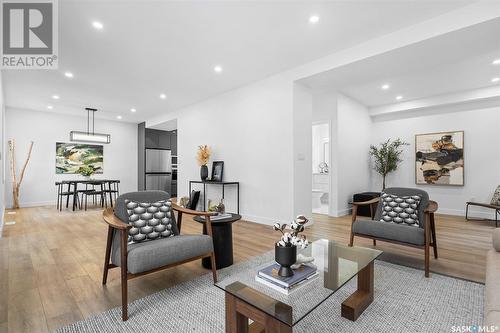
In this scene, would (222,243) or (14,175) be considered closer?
(222,243)

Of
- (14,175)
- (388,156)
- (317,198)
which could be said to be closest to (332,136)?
(388,156)

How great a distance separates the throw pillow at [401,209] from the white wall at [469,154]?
3.82 meters

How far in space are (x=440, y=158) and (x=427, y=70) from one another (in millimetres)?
2430

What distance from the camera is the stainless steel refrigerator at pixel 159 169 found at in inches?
341

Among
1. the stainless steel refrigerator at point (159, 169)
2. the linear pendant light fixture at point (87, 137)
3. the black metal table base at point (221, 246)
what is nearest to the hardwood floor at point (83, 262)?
the black metal table base at point (221, 246)

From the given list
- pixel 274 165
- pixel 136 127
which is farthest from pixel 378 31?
pixel 136 127

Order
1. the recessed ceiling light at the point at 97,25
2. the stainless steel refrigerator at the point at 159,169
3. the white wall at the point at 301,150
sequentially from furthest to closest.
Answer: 1. the stainless steel refrigerator at the point at 159,169
2. the white wall at the point at 301,150
3. the recessed ceiling light at the point at 97,25

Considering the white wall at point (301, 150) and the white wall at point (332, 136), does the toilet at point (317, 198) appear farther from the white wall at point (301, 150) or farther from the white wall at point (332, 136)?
the white wall at point (301, 150)

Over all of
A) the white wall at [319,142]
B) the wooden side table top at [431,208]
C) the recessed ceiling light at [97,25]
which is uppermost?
the recessed ceiling light at [97,25]

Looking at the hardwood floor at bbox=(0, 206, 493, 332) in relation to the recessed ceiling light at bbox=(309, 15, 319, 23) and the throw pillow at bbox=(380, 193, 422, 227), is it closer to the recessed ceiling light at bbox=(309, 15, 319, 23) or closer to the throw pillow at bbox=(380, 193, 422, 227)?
the throw pillow at bbox=(380, 193, 422, 227)

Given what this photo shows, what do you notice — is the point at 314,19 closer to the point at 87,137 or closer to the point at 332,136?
the point at 332,136

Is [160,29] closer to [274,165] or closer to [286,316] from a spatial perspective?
[274,165]

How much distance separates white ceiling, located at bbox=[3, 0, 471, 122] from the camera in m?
2.70

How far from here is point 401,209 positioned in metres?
2.89
